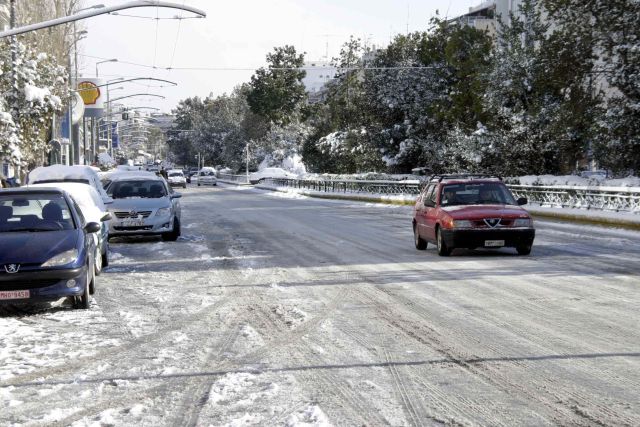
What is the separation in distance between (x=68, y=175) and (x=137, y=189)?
1725 mm

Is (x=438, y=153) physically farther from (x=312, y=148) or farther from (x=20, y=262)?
(x=20, y=262)

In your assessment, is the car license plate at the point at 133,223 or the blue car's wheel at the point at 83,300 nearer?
the blue car's wheel at the point at 83,300

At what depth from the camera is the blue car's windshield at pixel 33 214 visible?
1116cm

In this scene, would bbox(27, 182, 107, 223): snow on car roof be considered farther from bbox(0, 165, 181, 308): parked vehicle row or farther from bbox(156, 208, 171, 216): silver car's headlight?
bbox(156, 208, 171, 216): silver car's headlight

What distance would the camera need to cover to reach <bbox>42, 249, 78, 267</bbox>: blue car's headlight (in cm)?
1002

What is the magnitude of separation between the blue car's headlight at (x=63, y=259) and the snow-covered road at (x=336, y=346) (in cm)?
62

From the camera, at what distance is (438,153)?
5038cm

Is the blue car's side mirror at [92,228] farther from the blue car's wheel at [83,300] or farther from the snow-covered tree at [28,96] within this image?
the snow-covered tree at [28,96]

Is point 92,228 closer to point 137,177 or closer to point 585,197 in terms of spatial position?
point 137,177

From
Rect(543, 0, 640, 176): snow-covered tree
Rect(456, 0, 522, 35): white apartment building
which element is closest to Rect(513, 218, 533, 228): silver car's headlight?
Rect(543, 0, 640, 176): snow-covered tree

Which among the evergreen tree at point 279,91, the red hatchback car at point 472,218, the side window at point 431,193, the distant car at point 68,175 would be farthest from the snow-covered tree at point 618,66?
the evergreen tree at point 279,91

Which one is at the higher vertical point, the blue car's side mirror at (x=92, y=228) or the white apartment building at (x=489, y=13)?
the white apartment building at (x=489, y=13)

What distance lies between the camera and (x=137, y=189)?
71.7 ft

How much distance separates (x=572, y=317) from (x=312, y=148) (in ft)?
244
